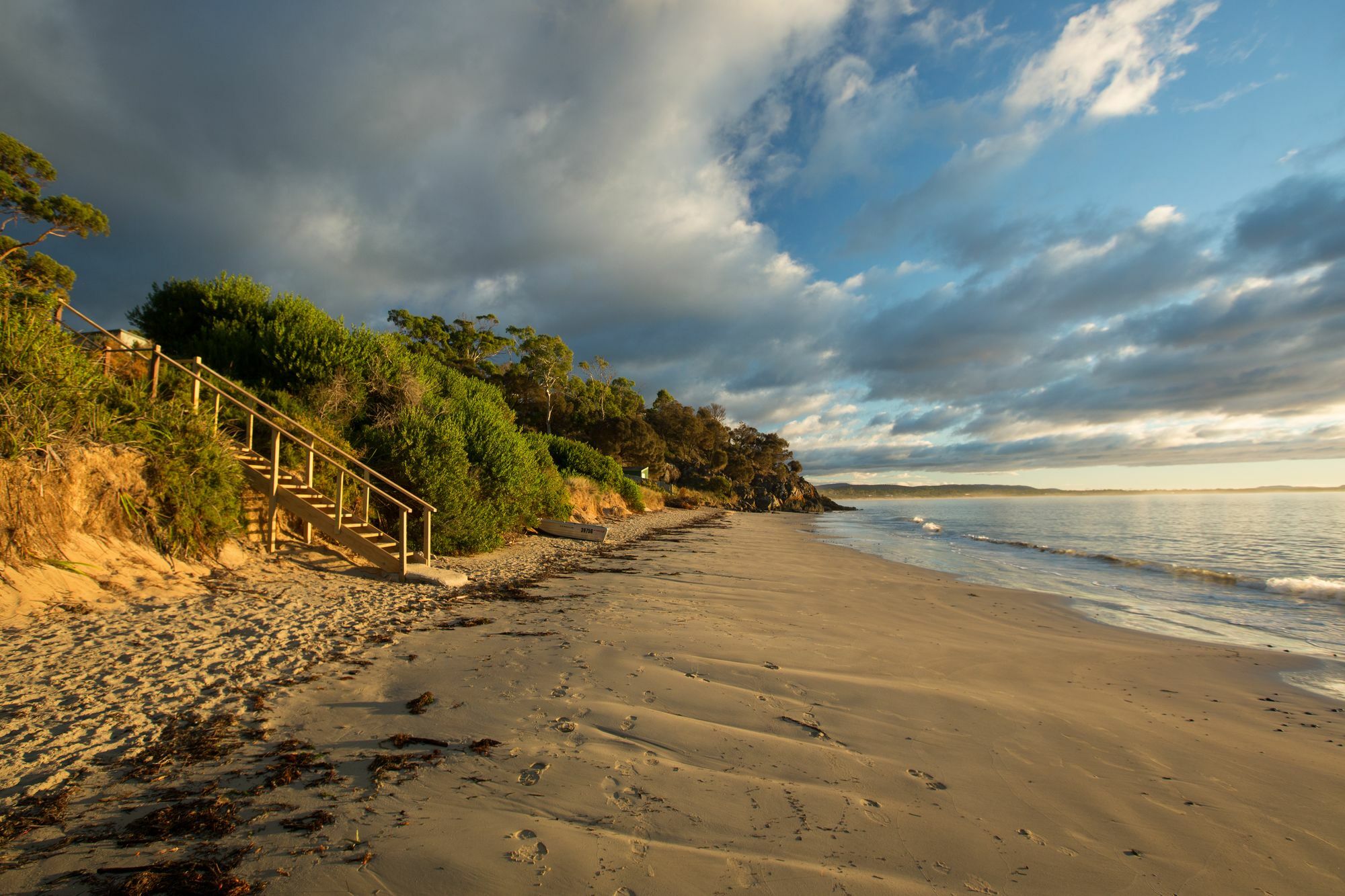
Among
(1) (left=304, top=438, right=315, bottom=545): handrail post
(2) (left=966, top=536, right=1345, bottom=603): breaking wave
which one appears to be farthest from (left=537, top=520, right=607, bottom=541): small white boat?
(2) (left=966, top=536, right=1345, bottom=603): breaking wave

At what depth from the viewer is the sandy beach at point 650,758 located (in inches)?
97.3

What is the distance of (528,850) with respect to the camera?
2.48 meters

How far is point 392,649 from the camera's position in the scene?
541 cm

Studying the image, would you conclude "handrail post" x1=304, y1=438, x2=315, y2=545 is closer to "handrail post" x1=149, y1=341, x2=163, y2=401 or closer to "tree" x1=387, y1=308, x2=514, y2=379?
"handrail post" x1=149, y1=341, x2=163, y2=401

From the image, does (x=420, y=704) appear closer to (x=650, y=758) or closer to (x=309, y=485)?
(x=650, y=758)

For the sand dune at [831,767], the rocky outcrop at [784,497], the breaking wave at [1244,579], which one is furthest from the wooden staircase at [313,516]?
the rocky outcrop at [784,497]

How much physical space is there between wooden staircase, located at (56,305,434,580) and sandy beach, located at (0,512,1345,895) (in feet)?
6.32

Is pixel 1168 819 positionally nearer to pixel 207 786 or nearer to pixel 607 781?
pixel 607 781

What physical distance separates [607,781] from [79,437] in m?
Result: 7.86

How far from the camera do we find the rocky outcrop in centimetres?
6094

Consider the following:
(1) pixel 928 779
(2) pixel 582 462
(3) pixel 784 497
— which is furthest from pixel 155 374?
(3) pixel 784 497

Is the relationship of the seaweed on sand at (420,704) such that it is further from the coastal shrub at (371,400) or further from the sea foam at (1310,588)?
the sea foam at (1310,588)

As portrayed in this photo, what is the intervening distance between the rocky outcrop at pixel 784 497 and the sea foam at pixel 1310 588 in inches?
Answer: 1731

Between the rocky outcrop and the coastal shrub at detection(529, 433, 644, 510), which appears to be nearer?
the coastal shrub at detection(529, 433, 644, 510)
